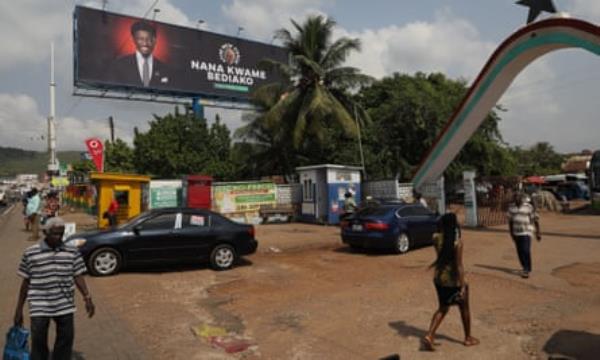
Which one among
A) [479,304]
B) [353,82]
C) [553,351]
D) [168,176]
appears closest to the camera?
[553,351]

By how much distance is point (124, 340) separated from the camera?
575 centimetres

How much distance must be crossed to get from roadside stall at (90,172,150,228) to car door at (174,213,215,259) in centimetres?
832

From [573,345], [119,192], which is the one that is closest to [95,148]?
[119,192]

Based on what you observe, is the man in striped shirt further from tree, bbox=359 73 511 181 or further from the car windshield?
tree, bbox=359 73 511 181

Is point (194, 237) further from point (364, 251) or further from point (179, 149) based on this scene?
point (179, 149)

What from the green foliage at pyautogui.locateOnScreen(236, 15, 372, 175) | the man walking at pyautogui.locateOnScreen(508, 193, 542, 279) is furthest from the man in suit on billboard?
the man walking at pyautogui.locateOnScreen(508, 193, 542, 279)

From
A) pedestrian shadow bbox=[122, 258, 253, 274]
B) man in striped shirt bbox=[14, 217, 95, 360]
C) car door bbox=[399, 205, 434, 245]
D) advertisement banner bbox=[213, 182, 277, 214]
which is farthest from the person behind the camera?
advertisement banner bbox=[213, 182, 277, 214]

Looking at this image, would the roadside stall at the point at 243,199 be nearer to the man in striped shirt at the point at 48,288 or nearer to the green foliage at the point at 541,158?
the man in striped shirt at the point at 48,288

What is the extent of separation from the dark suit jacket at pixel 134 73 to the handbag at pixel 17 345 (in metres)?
34.2

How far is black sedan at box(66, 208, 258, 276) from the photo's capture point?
966cm

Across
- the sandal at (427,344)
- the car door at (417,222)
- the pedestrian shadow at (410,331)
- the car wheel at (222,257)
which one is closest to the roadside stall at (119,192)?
the car wheel at (222,257)

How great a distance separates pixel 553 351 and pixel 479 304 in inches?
82.4

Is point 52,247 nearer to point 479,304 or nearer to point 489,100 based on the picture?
point 479,304

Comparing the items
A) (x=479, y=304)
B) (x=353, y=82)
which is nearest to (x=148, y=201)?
(x=353, y=82)
